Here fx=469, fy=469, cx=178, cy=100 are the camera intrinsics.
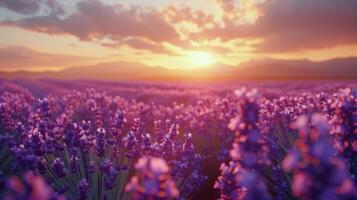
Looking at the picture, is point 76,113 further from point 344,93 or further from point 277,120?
point 344,93

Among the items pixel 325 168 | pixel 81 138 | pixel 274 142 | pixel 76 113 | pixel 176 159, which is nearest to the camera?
pixel 325 168

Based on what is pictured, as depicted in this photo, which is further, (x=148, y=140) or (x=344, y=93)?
(x=148, y=140)

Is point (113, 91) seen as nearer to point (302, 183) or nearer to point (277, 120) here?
point (277, 120)

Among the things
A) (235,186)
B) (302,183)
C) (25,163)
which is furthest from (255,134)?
(25,163)

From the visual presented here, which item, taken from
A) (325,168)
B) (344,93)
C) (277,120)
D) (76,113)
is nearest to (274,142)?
(277,120)

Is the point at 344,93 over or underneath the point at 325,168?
over

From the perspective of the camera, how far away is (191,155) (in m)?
4.23

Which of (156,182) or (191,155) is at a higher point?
(156,182)

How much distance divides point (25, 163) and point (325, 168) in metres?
2.58

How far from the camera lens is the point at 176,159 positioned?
4324 millimetres

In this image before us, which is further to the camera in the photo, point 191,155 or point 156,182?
point 191,155

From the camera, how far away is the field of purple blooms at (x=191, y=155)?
5.34 ft

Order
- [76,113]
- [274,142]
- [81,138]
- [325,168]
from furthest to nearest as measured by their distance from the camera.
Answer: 1. [76,113]
2. [274,142]
3. [81,138]
4. [325,168]

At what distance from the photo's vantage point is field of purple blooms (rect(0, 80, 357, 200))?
1.63 metres
